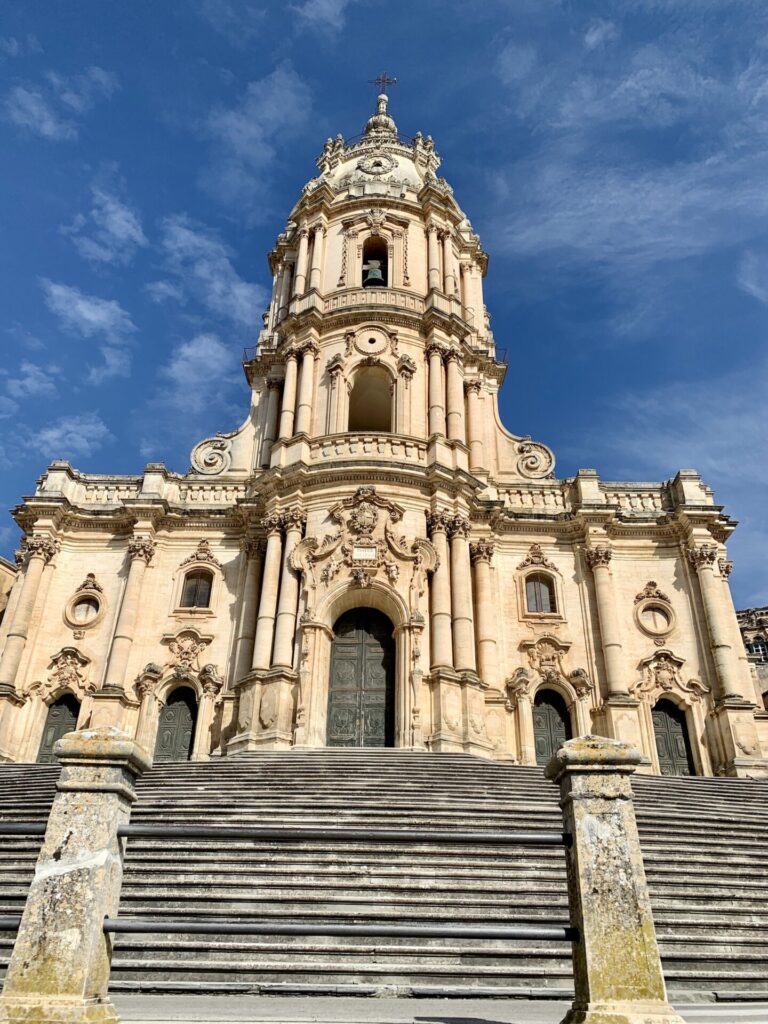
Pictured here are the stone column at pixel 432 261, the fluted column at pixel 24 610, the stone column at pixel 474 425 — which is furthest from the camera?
the stone column at pixel 432 261

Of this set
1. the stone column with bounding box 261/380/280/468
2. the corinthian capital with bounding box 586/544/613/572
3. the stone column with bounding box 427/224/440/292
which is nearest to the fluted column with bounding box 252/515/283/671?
the stone column with bounding box 261/380/280/468

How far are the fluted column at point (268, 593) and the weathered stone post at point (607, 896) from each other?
16615mm

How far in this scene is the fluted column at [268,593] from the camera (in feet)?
70.1

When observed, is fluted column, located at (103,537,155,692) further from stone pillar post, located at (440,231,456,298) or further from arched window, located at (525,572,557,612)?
stone pillar post, located at (440,231,456,298)

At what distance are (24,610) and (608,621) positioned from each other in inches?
737

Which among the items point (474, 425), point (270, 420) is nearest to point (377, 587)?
point (474, 425)

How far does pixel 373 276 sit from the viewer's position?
30047mm

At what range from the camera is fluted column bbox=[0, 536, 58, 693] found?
22.9 meters

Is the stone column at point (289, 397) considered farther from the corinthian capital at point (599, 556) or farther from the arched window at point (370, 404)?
the corinthian capital at point (599, 556)

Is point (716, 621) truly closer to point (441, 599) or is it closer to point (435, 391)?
point (441, 599)

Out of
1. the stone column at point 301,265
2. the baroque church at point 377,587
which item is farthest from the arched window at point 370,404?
the stone column at point 301,265

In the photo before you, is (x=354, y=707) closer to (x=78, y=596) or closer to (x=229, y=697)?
(x=229, y=697)

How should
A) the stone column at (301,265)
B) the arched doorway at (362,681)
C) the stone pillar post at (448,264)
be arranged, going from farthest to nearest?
the stone pillar post at (448,264) → the stone column at (301,265) → the arched doorway at (362,681)

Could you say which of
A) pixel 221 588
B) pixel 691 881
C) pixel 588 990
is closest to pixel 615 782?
pixel 588 990
